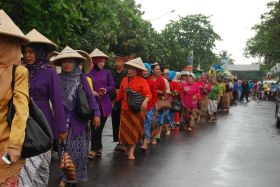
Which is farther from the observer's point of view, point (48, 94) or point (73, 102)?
point (73, 102)

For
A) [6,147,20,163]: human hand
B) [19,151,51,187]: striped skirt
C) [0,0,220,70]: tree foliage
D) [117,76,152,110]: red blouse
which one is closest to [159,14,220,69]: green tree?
[0,0,220,70]: tree foliage

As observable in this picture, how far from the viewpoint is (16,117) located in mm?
3398

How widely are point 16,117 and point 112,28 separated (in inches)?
541

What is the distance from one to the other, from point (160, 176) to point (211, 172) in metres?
0.89

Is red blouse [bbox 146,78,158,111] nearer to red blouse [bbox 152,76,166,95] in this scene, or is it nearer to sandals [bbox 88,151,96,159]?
red blouse [bbox 152,76,166,95]

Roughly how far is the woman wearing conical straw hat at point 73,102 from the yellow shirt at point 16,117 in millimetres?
2492

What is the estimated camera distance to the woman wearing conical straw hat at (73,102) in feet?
20.0

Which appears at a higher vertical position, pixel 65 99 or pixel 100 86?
pixel 100 86

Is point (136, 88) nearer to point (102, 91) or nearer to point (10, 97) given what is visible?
point (102, 91)

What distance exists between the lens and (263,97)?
150 ft

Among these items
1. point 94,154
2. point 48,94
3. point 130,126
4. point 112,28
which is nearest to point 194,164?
point 130,126

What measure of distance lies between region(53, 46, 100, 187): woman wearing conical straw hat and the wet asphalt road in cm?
41

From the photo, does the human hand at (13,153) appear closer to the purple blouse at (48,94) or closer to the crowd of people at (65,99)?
the crowd of people at (65,99)

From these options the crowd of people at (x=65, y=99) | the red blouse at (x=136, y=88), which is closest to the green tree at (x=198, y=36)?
the crowd of people at (x=65, y=99)
